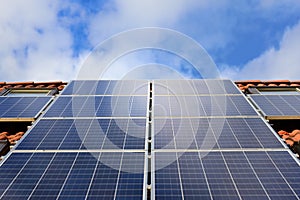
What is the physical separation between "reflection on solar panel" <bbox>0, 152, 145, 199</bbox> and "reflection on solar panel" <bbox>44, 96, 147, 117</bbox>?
2.75 meters

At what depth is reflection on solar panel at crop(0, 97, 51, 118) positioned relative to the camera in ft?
39.0

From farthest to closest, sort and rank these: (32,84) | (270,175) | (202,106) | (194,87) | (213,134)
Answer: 1. (32,84)
2. (194,87)
3. (202,106)
4. (213,134)
5. (270,175)

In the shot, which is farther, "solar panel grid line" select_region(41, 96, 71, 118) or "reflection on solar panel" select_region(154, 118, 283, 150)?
"solar panel grid line" select_region(41, 96, 71, 118)

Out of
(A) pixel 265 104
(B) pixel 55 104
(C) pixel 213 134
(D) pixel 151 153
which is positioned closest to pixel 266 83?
(A) pixel 265 104

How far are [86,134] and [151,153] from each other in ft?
8.50

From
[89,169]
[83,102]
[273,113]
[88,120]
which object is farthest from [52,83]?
[273,113]

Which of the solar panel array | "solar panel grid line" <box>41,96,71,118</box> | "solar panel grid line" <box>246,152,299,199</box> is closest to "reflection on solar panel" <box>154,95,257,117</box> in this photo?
the solar panel array

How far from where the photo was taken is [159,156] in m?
8.41

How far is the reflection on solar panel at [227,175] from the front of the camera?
7.00 m

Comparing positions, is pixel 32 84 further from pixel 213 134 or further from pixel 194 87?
pixel 213 134

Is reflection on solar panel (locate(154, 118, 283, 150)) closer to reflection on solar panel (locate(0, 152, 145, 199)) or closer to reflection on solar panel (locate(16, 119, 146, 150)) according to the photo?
reflection on solar panel (locate(16, 119, 146, 150))

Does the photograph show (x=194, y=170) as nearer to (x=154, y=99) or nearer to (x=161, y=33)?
(x=154, y=99)

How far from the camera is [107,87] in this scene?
14.1m

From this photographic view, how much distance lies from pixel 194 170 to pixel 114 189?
2249 millimetres
